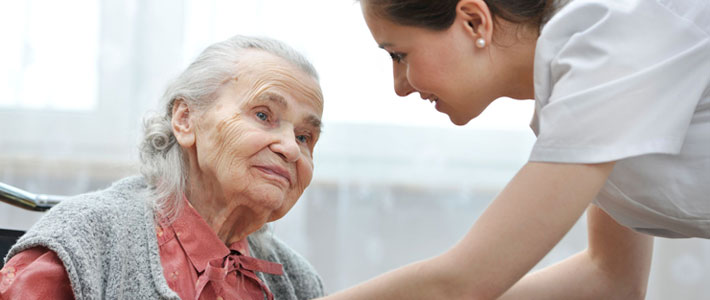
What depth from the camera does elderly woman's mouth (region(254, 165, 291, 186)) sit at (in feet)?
4.41

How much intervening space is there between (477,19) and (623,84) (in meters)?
0.27

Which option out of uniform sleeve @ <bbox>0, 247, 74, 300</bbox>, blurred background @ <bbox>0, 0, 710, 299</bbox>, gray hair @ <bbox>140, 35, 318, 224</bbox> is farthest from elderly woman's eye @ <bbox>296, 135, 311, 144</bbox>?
blurred background @ <bbox>0, 0, 710, 299</bbox>

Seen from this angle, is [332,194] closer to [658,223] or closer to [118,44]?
[118,44]

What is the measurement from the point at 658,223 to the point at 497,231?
37 cm

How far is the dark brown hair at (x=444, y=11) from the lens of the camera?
3.71ft

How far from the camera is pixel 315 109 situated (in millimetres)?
1446

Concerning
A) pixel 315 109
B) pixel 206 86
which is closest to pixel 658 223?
pixel 315 109

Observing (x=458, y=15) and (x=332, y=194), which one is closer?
(x=458, y=15)

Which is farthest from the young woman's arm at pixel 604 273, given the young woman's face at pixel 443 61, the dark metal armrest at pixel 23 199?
the dark metal armrest at pixel 23 199

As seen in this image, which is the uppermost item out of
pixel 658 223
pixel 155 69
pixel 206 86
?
pixel 206 86

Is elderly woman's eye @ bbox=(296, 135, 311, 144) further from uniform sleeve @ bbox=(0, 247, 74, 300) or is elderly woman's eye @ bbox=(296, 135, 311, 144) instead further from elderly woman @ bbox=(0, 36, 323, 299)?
uniform sleeve @ bbox=(0, 247, 74, 300)

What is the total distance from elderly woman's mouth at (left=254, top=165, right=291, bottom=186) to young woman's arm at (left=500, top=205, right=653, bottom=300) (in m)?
0.53

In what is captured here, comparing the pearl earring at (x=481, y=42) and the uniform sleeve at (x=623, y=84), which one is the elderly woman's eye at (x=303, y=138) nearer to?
the pearl earring at (x=481, y=42)

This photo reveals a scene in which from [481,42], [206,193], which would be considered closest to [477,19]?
[481,42]
